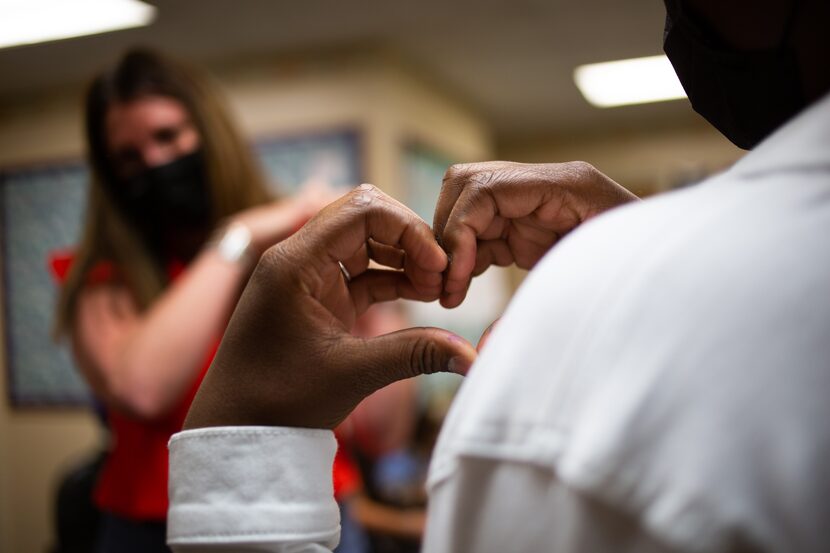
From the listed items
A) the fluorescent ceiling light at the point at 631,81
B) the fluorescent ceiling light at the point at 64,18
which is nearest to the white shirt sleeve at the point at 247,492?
the fluorescent ceiling light at the point at 631,81

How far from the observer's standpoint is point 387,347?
1.33ft

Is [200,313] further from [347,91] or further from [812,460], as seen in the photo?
[347,91]

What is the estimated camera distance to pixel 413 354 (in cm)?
40

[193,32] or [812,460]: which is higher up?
[812,460]

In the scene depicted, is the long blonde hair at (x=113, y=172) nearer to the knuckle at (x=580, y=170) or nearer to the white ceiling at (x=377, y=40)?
the knuckle at (x=580, y=170)

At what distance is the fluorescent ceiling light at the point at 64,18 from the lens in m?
1.89

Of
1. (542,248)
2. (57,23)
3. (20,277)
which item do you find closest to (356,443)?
(542,248)

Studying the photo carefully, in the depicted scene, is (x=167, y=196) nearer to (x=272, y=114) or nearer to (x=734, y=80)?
(x=734, y=80)

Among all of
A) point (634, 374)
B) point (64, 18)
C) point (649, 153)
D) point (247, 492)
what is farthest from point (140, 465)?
point (64, 18)

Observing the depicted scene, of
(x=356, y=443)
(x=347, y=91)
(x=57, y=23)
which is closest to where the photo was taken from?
(x=356, y=443)

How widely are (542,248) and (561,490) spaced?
273mm

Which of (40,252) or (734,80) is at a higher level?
(734,80)

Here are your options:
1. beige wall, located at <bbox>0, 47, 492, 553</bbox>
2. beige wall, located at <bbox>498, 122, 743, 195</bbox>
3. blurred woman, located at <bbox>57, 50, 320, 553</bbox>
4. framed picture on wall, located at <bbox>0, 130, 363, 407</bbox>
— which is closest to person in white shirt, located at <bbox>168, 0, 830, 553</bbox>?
beige wall, located at <bbox>498, 122, 743, 195</bbox>

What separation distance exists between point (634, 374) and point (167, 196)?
0.93 metres
